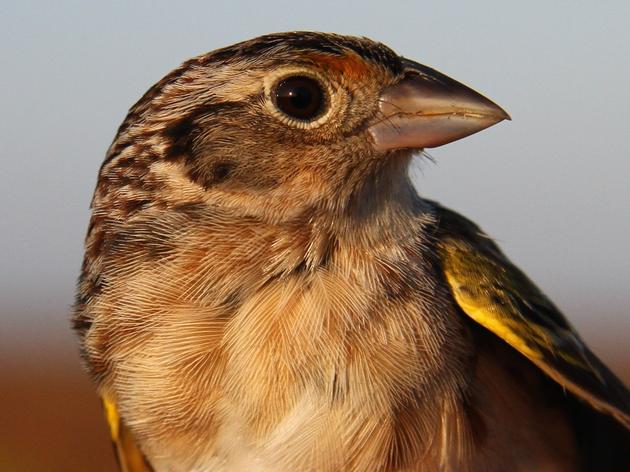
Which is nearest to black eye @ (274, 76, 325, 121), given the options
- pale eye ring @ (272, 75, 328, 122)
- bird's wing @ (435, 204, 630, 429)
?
pale eye ring @ (272, 75, 328, 122)

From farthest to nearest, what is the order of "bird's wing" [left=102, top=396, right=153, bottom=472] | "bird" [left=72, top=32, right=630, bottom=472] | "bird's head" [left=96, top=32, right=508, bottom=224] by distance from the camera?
"bird's wing" [left=102, top=396, right=153, bottom=472] < "bird's head" [left=96, top=32, right=508, bottom=224] < "bird" [left=72, top=32, right=630, bottom=472]

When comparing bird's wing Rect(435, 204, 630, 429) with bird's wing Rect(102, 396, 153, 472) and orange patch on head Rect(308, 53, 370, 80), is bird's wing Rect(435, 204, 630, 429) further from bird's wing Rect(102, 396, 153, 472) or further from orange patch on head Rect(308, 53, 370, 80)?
bird's wing Rect(102, 396, 153, 472)

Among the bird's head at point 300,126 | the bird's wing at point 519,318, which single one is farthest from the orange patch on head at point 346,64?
the bird's wing at point 519,318

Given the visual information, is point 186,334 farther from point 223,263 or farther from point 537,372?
point 537,372

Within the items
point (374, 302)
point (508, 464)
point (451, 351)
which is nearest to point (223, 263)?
point (374, 302)

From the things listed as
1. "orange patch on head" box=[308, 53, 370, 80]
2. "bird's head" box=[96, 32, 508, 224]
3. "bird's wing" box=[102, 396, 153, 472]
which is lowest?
"bird's wing" box=[102, 396, 153, 472]

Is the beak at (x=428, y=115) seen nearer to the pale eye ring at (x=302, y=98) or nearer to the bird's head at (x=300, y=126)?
the bird's head at (x=300, y=126)

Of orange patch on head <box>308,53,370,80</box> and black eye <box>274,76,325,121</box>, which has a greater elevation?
orange patch on head <box>308,53,370,80</box>

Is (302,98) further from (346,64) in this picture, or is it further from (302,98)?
(346,64)
